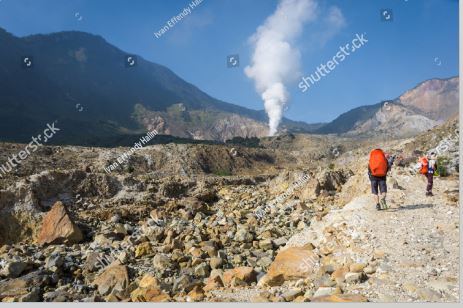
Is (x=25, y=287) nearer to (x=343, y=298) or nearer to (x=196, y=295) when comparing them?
(x=196, y=295)

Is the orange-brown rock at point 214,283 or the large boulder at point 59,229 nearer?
the orange-brown rock at point 214,283

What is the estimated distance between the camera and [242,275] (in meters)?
9.95

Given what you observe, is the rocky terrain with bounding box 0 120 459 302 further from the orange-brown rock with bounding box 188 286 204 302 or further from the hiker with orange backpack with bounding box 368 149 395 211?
the hiker with orange backpack with bounding box 368 149 395 211

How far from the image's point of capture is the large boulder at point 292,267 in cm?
959

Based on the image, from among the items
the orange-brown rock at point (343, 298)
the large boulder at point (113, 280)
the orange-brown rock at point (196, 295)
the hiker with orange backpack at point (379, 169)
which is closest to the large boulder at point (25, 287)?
the large boulder at point (113, 280)

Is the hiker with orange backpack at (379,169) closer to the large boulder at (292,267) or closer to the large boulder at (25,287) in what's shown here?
the large boulder at (292,267)

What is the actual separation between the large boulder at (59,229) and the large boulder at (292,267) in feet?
27.9

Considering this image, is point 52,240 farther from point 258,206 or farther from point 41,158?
point 41,158

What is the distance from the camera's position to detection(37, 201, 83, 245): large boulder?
49.5 ft

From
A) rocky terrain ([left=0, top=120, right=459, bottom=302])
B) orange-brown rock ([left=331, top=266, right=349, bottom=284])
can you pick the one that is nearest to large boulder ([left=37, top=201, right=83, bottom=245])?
rocky terrain ([left=0, top=120, right=459, bottom=302])

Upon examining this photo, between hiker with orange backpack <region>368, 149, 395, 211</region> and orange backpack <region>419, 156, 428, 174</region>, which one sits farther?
orange backpack <region>419, 156, 428, 174</region>

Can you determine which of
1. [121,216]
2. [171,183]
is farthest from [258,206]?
[171,183]

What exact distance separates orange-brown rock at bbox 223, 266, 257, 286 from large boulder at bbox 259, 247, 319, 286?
1.13 ft

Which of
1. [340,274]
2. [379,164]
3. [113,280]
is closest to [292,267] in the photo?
[340,274]
